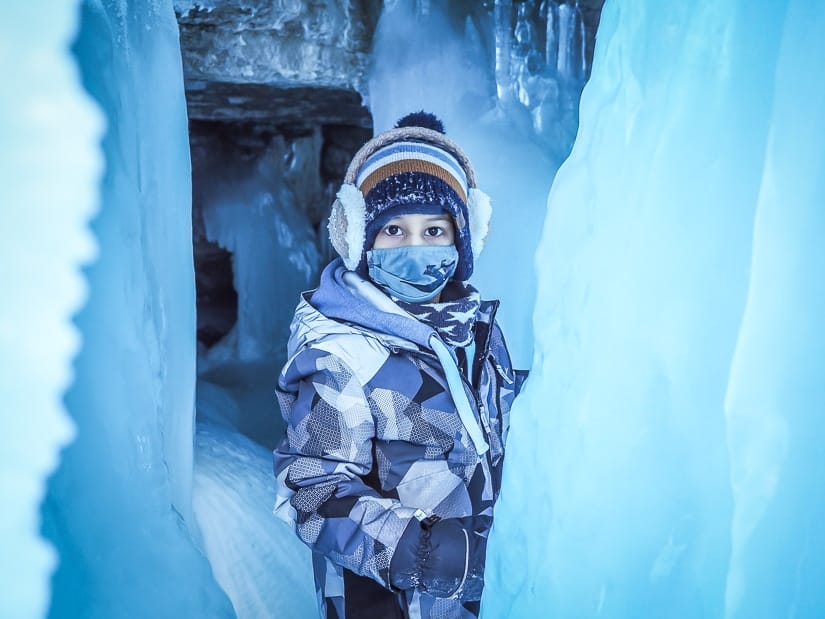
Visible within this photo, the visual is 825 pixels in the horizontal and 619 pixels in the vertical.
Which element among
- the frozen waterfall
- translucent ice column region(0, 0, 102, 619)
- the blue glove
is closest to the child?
the blue glove

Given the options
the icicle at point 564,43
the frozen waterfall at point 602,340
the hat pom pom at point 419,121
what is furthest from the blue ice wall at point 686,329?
the icicle at point 564,43

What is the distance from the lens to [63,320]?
0.86 m

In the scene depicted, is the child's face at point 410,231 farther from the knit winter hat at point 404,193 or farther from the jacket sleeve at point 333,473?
the jacket sleeve at point 333,473

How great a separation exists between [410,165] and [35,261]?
0.70m

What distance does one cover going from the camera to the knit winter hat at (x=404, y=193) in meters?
1.31

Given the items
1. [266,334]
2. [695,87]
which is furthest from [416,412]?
[266,334]

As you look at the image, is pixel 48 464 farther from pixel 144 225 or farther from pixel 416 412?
pixel 416 412

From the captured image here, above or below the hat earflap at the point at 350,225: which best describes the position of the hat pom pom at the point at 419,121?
above

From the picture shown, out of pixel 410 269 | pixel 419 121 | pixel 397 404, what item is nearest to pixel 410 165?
pixel 410 269

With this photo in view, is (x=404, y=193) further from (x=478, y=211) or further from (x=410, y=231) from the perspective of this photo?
(x=478, y=211)

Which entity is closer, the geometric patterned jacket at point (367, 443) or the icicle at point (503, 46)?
the geometric patterned jacket at point (367, 443)

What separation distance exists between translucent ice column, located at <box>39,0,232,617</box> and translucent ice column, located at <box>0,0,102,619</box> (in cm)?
2

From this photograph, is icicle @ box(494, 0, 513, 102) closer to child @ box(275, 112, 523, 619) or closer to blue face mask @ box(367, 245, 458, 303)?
child @ box(275, 112, 523, 619)

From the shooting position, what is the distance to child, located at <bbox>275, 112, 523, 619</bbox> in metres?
1.05
